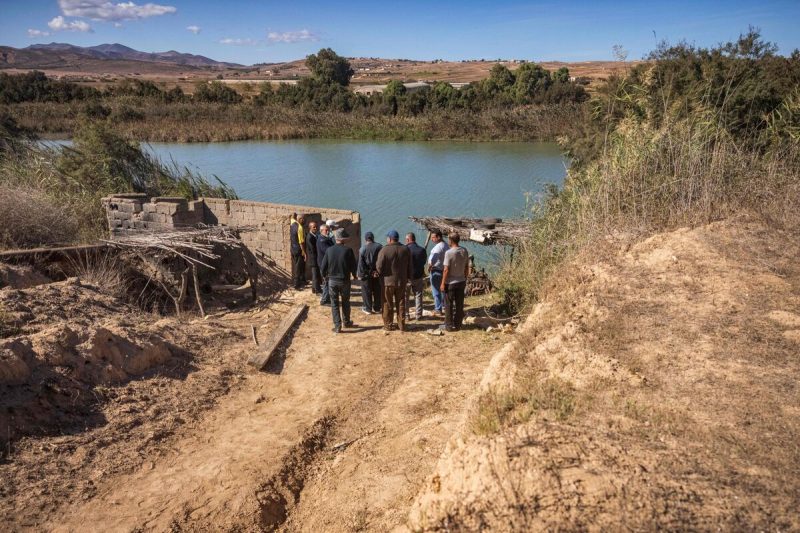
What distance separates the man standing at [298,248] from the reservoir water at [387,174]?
740 cm

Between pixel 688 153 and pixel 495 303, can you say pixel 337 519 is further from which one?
pixel 688 153

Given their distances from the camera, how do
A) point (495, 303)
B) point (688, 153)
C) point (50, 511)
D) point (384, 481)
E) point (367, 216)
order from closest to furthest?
point (50, 511) → point (384, 481) → point (688, 153) → point (495, 303) → point (367, 216)

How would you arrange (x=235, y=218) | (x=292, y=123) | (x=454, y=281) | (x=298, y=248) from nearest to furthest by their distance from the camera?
(x=454, y=281)
(x=298, y=248)
(x=235, y=218)
(x=292, y=123)

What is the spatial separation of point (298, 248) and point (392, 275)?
116 inches

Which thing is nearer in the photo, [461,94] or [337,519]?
[337,519]

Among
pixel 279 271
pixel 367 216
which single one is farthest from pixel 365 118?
pixel 279 271

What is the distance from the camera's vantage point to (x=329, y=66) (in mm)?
58156

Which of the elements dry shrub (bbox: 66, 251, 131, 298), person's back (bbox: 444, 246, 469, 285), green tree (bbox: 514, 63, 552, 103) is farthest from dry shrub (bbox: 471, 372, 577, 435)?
green tree (bbox: 514, 63, 552, 103)

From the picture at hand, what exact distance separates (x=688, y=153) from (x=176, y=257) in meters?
9.27

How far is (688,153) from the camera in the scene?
28.6 ft

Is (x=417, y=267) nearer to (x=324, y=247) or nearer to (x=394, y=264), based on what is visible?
(x=394, y=264)

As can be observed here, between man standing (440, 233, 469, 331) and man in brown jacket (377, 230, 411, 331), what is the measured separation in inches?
23.3

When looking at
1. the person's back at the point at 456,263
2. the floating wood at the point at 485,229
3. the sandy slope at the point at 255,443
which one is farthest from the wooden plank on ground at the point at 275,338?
the floating wood at the point at 485,229

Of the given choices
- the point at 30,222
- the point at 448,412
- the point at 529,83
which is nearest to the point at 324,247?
the point at 448,412
